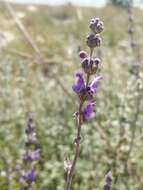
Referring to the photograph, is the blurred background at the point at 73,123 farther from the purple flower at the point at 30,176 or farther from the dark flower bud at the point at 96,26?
the dark flower bud at the point at 96,26

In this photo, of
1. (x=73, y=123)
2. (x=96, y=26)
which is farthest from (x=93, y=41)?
(x=73, y=123)

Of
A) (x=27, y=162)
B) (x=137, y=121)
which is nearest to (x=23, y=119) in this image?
(x=137, y=121)

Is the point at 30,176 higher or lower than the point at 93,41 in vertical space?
lower

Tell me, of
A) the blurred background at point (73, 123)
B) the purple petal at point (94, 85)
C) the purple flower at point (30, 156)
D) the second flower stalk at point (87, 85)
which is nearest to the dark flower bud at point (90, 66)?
the second flower stalk at point (87, 85)

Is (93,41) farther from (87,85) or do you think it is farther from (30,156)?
(30,156)

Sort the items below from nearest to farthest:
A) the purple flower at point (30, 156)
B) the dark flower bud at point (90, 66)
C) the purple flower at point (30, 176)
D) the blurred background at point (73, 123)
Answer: the dark flower bud at point (90, 66) < the purple flower at point (30, 176) < the purple flower at point (30, 156) < the blurred background at point (73, 123)

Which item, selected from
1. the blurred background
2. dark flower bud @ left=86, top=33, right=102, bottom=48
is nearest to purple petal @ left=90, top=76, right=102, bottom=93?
dark flower bud @ left=86, top=33, right=102, bottom=48

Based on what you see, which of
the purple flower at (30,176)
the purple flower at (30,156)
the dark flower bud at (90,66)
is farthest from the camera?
the purple flower at (30,156)

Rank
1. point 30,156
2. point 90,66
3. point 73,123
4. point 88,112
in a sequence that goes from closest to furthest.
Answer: point 90,66 → point 88,112 → point 30,156 → point 73,123
